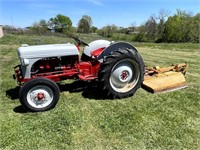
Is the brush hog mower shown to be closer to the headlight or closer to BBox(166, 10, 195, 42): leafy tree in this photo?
the headlight

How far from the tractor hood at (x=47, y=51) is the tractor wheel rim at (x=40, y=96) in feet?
2.13

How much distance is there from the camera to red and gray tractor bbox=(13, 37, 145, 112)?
385 centimetres

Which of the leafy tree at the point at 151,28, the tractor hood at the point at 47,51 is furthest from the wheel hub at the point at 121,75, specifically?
the leafy tree at the point at 151,28

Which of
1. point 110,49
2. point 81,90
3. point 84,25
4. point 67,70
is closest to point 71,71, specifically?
point 67,70

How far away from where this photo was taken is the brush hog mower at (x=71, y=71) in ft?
12.7

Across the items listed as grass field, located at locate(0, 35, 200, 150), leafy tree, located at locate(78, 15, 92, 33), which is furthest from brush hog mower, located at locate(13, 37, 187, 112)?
leafy tree, located at locate(78, 15, 92, 33)

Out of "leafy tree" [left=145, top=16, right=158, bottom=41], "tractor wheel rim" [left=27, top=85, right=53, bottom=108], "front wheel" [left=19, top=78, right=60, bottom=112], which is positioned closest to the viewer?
"front wheel" [left=19, top=78, right=60, bottom=112]

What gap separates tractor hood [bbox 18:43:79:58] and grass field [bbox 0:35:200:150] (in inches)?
36.6

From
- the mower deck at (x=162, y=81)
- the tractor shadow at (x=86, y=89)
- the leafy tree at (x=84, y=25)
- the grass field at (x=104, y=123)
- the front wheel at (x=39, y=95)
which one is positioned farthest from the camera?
the leafy tree at (x=84, y=25)

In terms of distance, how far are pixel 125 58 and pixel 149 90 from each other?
1.01m

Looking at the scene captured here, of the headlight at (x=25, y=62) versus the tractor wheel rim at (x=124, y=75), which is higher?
the headlight at (x=25, y=62)

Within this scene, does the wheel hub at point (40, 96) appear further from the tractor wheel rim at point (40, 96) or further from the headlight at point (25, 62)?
the headlight at point (25, 62)

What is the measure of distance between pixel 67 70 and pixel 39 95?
89 centimetres

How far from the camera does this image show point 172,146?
9.70ft
